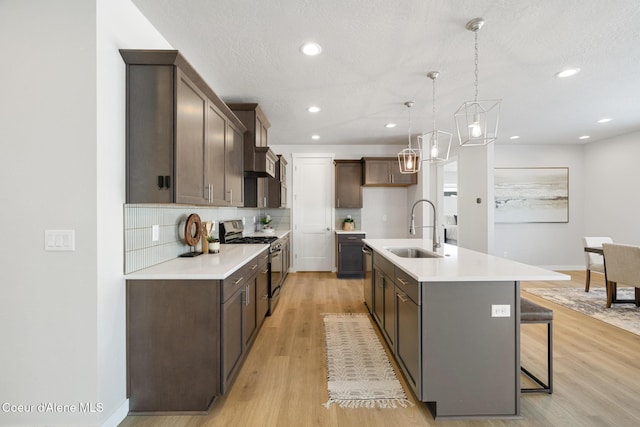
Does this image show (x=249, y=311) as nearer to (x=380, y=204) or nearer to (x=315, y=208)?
(x=315, y=208)

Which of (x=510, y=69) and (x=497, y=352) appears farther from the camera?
(x=510, y=69)

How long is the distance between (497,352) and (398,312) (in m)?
0.67

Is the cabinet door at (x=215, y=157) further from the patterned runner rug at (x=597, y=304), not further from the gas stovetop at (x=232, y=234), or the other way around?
the patterned runner rug at (x=597, y=304)

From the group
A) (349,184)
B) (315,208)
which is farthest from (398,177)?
Answer: (315,208)

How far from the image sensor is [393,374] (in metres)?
2.22

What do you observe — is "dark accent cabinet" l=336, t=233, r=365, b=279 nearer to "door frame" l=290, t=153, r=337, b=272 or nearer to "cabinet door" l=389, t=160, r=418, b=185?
"door frame" l=290, t=153, r=337, b=272

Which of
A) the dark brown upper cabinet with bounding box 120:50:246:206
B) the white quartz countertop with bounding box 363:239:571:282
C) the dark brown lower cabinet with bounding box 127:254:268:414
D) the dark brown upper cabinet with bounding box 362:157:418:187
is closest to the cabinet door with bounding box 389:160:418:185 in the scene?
the dark brown upper cabinet with bounding box 362:157:418:187

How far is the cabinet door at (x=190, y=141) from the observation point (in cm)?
182

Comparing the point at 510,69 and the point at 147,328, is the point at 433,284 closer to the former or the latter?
the point at 147,328

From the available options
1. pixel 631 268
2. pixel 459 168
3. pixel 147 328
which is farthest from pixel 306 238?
pixel 631 268

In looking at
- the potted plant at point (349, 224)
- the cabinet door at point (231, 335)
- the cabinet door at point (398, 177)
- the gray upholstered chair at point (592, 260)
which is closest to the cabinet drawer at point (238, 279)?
the cabinet door at point (231, 335)

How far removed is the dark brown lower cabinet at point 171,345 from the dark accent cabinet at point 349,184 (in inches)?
168

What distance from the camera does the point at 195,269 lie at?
76.8 inches

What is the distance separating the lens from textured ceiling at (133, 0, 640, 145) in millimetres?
1943
